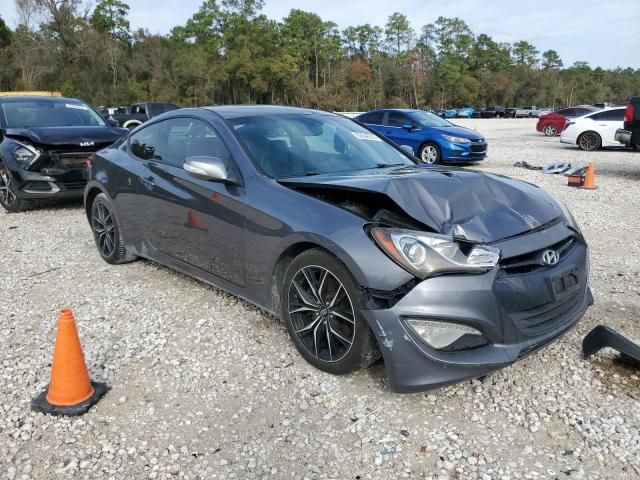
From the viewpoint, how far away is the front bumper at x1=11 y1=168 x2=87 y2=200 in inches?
→ 295

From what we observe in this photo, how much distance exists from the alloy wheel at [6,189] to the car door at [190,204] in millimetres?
4063

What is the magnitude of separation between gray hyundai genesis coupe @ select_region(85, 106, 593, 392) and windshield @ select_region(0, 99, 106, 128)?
5.10m

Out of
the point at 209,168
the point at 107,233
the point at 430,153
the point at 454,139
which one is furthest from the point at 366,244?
the point at 430,153

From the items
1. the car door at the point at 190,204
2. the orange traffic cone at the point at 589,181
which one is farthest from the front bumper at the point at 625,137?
the car door at the point at 190,204

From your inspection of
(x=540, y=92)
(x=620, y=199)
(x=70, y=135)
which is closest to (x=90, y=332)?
(x=70, y=135)

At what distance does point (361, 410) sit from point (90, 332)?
2113 millimetres

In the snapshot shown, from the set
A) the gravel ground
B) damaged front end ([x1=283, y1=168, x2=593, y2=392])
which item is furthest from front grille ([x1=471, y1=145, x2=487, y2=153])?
damaged front end ([x1=283, y1=168, x2=593, y2=392])

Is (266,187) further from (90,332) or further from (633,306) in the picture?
(633,306)

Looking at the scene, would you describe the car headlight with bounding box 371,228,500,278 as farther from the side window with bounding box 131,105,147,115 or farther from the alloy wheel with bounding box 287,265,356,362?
the side window with bounding box 131,105,147,115

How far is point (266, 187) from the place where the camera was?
3.46 meters

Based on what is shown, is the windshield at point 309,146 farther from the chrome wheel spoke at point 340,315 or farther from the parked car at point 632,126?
the parked car at point 632,126

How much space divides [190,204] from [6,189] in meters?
5.50

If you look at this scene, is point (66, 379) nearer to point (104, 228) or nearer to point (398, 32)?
point (104, 228)

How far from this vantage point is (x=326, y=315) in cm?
307
